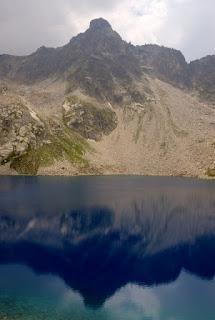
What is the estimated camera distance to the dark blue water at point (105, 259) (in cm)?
5016

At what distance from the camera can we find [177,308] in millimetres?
51562

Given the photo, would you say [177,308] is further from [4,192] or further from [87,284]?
[4,192]

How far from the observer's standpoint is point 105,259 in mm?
71062

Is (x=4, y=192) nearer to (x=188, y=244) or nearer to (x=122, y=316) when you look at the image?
(x=188, y=244)

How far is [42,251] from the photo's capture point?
74.1m

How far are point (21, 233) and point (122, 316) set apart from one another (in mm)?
42579

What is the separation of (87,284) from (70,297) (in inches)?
228

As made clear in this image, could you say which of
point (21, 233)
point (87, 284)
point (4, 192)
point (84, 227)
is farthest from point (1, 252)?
point (4, 192)

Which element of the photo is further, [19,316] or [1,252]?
[1,252]

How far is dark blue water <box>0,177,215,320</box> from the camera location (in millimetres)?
50156

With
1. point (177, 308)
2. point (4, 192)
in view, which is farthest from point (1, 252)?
point (4, 192)

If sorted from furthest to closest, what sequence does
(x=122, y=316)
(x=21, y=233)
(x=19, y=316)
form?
(x=21, y=233) → (x=122, y=316) → (x=19, y=316)

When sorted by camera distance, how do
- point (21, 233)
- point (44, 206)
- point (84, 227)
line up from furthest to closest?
1. point (44, 206)
2. point (84, 227)
3. point (21, 233)

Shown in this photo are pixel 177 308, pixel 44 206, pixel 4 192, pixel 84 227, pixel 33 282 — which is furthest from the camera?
pixel 4 192
